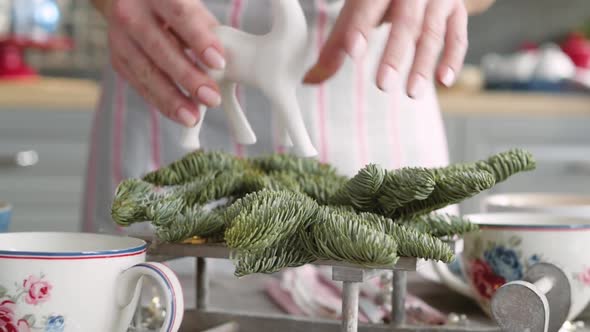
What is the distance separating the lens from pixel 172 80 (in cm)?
65

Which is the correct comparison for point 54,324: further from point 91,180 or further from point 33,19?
point 33,19

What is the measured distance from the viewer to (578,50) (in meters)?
2.46

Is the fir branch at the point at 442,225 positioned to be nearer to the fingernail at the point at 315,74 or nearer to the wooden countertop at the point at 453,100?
the fingernail at the point at 315,74

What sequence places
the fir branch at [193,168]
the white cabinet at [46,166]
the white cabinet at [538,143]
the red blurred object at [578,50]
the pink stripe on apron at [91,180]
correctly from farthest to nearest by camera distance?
1. the red blurred object at [578,50]
2. the white cabinet at [538,143]
3. the white cabinet at [46,166]
4. the pink stripe on apron at [91,180]
5. the fir branch at [193,168]

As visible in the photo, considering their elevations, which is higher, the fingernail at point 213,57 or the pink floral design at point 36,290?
the fingernail at point 213,57

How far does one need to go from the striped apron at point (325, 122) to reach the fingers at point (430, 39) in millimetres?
309

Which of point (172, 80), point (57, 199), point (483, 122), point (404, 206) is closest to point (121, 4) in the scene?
point (172, 80)

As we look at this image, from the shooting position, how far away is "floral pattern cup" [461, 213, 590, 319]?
56 cm

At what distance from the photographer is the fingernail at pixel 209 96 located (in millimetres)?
584

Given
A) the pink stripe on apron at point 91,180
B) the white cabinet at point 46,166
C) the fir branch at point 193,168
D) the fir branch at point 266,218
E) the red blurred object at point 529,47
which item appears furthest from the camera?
the red blurred object at point 529,47

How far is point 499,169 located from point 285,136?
140mm

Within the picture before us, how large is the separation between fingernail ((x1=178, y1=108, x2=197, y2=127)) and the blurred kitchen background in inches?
57.3

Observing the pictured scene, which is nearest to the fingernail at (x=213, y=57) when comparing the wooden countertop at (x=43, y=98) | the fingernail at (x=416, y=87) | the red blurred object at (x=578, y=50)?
the fingernail at (x=416, y=87)

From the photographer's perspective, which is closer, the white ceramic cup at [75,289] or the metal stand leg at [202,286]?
the white ceramic cup at [75,289]
